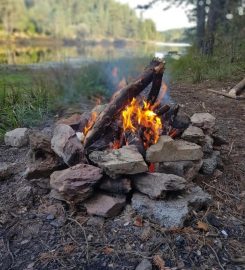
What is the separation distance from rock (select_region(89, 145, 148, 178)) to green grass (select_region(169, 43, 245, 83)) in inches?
193

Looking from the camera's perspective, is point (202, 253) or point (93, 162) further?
point (93, 162)

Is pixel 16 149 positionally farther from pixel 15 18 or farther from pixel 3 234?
pixel 15 18

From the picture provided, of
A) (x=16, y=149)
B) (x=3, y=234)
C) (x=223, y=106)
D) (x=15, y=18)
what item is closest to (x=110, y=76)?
(x=223, y=106)

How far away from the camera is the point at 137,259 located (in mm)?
2031

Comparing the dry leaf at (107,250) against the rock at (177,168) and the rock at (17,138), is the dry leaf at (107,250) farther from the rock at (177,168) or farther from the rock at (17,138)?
the rock at (17,138)

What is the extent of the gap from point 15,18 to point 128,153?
53096 millimetres

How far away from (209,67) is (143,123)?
5.45 meters

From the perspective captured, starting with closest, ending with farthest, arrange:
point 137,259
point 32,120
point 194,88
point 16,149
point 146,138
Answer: point 137,259, point 146,138, point 16,149, point 32,120, point 194,88

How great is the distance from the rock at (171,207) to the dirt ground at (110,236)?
0.05 meters

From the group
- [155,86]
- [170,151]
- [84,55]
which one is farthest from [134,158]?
[84,55]

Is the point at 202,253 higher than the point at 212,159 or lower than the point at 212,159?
lower

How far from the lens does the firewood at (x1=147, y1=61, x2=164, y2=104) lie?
3.03m

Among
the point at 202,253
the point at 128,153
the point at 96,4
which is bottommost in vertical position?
the point at 202,253

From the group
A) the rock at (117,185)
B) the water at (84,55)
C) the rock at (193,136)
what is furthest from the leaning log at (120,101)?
the water at (84,55)
